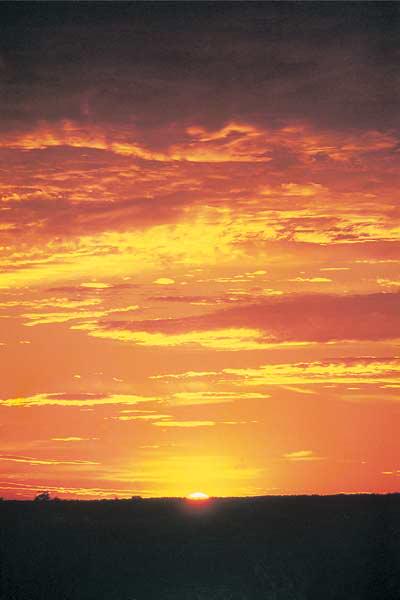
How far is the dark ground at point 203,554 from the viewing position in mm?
46188

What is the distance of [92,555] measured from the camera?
1965 inches

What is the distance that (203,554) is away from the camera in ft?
164

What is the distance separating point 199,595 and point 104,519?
37.9ft

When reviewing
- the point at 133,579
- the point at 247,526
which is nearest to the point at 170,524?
the point at 247,526

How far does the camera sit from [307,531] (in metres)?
53.1

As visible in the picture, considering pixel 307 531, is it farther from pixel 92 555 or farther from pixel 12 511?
pixel 12 511

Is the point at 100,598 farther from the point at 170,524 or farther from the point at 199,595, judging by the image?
the point at 170,524

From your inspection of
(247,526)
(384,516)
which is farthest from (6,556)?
(384,516)

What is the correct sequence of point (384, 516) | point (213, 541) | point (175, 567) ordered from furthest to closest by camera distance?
point (384, 516) < point (213, 541) < point (175, 567)

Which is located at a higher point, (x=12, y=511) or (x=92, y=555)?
(x=12, y=511)

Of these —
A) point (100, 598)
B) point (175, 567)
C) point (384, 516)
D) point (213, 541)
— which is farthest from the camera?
point (384, 516)

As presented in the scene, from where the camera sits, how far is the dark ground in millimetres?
46188

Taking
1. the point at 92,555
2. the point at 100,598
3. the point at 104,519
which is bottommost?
the point at 100,598

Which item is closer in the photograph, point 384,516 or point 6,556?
point 6,556
